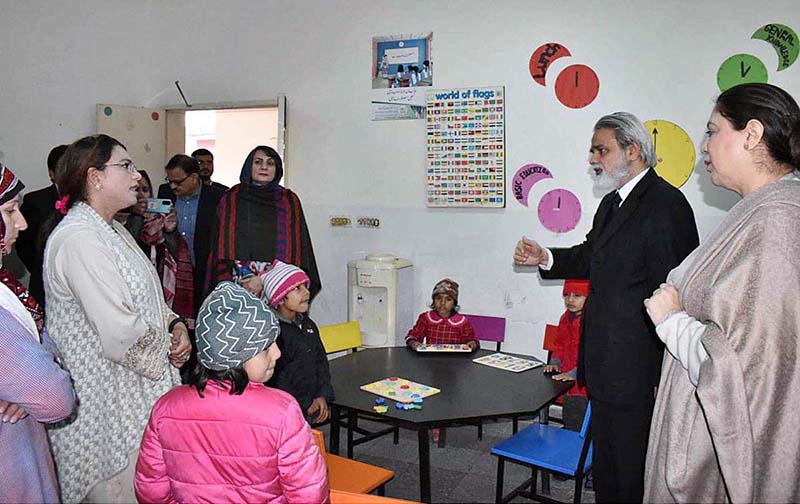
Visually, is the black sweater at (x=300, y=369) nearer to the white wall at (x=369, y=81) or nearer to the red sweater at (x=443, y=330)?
the red sweater at (x=443, y=330)

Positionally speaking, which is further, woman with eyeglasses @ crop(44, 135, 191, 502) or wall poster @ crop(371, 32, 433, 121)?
wall poster @ crop(371, 32, 433, 121)

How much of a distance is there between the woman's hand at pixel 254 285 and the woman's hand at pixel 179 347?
1464mm

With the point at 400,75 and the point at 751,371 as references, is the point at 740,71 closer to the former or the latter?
the point at 400,75

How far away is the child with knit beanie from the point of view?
2756 millimetres

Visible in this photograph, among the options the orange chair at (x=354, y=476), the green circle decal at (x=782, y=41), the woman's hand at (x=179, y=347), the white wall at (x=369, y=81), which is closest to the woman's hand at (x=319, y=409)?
the orange chair at (x=354, y=476)

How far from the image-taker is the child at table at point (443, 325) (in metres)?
4.02

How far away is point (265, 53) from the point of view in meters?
5.25

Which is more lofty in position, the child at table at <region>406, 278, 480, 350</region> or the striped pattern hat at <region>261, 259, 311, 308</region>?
the striped pattern hat at <region>261, 259, 311, 308</region>

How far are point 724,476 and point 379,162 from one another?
3695 mm

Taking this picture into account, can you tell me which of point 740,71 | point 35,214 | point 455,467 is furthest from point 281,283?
point 740,71

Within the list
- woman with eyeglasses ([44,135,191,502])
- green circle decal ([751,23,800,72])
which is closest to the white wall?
green circle decal ([751,23,800,72])

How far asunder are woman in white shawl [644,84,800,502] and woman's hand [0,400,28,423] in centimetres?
161

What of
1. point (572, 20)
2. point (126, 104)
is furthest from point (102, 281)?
point (126, 104)

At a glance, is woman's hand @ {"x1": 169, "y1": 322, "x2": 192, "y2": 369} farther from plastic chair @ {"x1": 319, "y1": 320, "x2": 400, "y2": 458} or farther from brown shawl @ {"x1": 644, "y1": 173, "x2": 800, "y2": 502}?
brown shawl @ {"x1": 644, "y1": 173, "x2": 800, "y2": 502}
